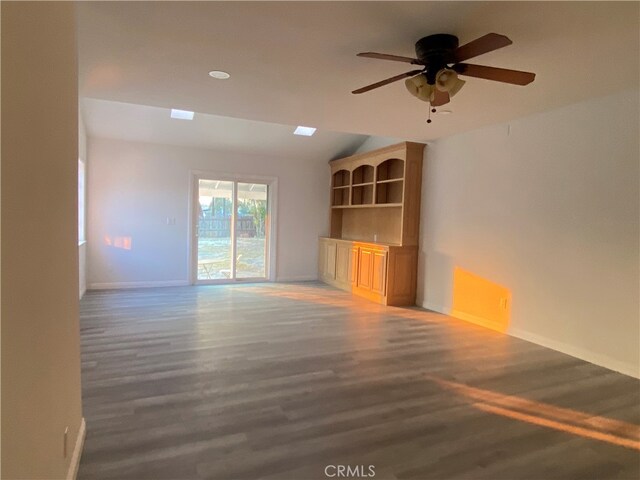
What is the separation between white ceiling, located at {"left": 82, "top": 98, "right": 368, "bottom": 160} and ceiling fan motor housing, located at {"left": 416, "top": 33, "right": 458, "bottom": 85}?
433 centimetres

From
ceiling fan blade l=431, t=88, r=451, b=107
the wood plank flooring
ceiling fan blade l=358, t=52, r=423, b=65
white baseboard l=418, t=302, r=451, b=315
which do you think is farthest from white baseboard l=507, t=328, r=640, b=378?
ceiling fan blade l=358, t=52, r=423, b=65

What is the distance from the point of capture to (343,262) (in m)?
7.01

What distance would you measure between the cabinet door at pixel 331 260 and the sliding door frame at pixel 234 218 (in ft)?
3.39

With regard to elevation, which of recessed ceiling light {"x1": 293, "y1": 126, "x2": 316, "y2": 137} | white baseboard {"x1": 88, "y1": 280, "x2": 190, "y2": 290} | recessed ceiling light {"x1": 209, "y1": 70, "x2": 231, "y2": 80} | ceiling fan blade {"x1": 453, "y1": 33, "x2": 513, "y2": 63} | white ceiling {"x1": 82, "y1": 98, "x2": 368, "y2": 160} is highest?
recessed ceiling light {"x1": 293, "y1": 126, "x2": 316, "y2": 137}

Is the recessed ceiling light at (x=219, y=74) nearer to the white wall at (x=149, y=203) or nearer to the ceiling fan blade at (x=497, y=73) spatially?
the ceiling fan blade at (x=497, y=73)

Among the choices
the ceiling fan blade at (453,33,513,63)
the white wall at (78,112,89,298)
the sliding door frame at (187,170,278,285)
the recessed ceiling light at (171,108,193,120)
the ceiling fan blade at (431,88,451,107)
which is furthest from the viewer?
the sliding door frame at (187,170,278,285)

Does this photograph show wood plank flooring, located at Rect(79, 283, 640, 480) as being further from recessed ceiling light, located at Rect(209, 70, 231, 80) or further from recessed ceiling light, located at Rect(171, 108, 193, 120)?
recessed ceiling light, located at Rect(171, 108, 193, 120)

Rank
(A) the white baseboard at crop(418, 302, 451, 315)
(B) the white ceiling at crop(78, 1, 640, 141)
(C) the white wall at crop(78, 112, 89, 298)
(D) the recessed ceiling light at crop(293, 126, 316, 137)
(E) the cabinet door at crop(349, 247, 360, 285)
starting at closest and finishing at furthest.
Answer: (B) the white ceiling at crop(78, 1, 640, 141) → (A) the white baseboard at crop(418, 302, 451, 315) → (C) the white wall at crop(78, 112, 89, 298) → (E) the cabinet door at crop(349, 247, 360, 285) → (D) the recessed ceiling light at crop(293, 126, 316, 137)

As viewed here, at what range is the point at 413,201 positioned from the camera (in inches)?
230

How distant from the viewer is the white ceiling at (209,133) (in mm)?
5773


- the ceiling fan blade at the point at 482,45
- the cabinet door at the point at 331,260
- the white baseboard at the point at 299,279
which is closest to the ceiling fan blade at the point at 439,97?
the ceiling fan blade at the point at 482,45

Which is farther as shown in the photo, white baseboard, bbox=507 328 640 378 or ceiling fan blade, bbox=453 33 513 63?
white baseboard, bbox=507 328 640 378

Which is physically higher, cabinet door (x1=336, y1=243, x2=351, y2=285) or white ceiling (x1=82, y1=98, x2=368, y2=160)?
white ceiling (x1=82, y1=98, x2=368, y2=160)

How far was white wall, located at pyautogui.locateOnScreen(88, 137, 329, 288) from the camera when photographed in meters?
6.41
